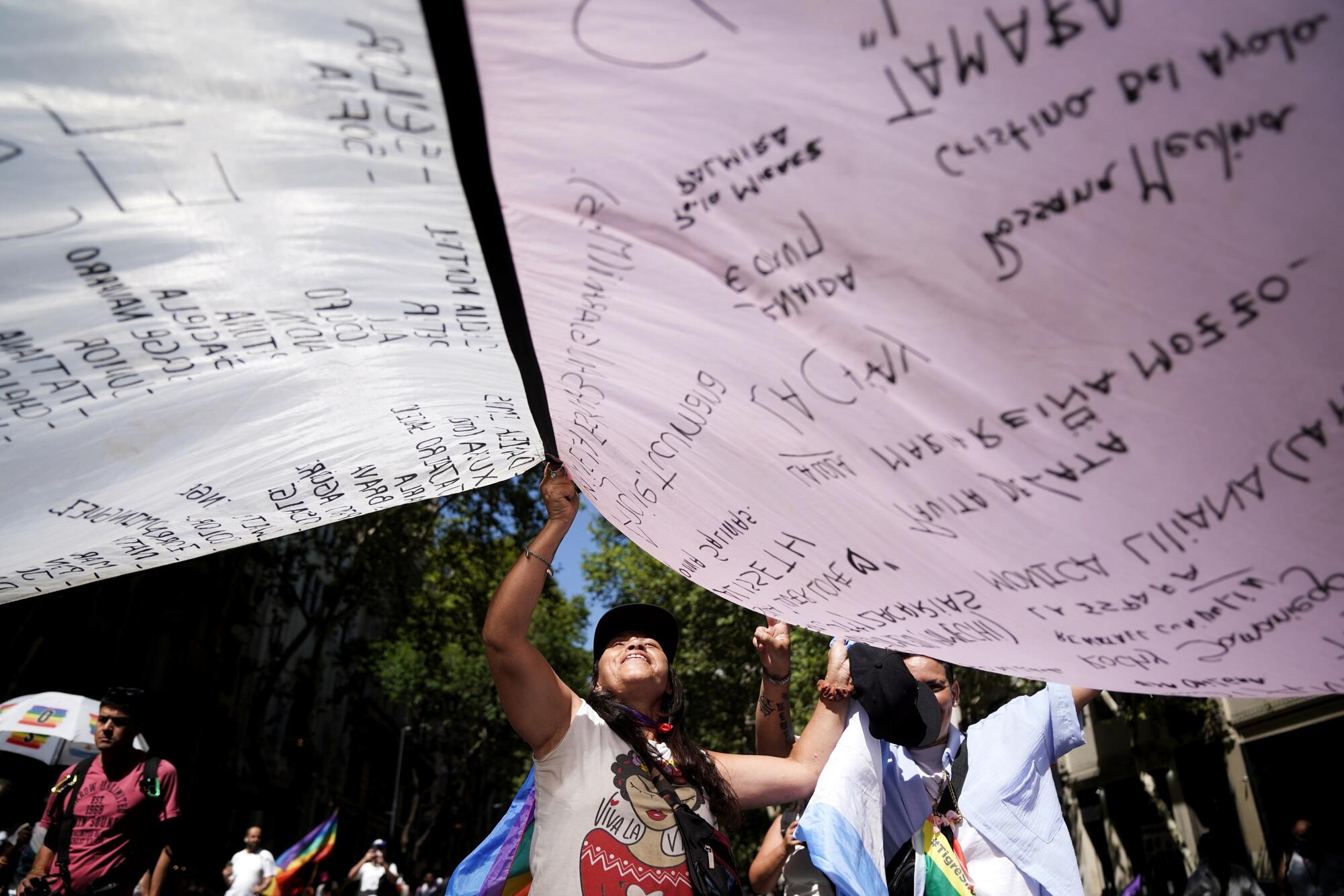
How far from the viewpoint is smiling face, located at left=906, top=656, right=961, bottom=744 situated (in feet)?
9.95

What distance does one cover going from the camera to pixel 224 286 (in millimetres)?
1354

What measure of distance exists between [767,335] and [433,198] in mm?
472

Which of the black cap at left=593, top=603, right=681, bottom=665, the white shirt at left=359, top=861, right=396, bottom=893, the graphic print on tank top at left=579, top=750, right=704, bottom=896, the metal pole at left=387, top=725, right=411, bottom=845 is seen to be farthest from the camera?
the metal pole at left=387, top=725, right=411, bottom=845

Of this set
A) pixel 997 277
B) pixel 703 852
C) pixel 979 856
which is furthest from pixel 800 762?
pixel 997 277

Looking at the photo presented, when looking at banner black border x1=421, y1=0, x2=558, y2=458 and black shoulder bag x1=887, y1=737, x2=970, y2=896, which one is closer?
banner black border x1=421, y1=0, x2=558, y2=458

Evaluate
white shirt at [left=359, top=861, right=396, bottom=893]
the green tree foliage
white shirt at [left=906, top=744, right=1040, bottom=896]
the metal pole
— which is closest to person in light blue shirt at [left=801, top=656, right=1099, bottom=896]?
white shirt at [left=906, top=744, right=1040, bottom=896]

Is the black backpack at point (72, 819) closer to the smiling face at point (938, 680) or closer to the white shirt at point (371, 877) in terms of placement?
the smiling face at point (938, 680)

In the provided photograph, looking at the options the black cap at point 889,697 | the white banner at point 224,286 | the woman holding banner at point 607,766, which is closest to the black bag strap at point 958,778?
the black cap at point 889,697

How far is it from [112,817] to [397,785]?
1308 inches

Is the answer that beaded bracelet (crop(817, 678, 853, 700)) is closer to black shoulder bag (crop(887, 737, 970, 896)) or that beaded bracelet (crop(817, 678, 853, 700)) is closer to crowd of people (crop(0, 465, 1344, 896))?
crowd of people (crop(0, 465, 1344, 896))

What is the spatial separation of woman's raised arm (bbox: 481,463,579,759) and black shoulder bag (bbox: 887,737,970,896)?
3.69 ft

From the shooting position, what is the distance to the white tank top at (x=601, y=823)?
6.70 ft

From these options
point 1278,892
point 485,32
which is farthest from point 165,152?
point 1278,892

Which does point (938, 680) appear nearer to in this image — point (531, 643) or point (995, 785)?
point (995, 785)
